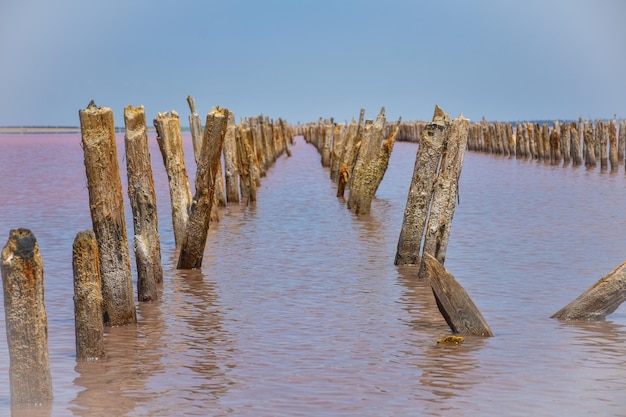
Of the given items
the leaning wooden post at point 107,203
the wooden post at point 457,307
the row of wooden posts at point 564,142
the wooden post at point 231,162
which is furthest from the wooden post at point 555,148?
the leaning wooden post at point 107,203

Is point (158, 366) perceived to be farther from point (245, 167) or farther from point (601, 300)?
point (245, 167)

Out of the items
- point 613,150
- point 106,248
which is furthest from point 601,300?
point 613,150

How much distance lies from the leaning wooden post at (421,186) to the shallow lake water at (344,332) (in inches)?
13.5

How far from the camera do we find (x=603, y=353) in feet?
23.0

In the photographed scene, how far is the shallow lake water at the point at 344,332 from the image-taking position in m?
5.94

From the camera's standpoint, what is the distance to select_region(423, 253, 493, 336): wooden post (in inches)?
296

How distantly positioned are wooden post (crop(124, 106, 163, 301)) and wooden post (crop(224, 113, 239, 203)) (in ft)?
27.7

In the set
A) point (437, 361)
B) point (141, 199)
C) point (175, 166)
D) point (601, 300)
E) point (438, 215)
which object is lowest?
point (437, 361)

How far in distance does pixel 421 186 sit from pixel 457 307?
3408 millimetres

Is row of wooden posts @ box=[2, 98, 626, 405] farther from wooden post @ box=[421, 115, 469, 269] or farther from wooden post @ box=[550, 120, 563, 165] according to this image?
wooden post @ box=[550, 120, 563, 165]

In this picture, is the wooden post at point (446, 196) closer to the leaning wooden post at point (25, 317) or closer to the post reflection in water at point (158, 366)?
the post reflection in water at point (158, 366)

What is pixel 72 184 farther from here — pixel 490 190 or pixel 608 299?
pixel 608 299

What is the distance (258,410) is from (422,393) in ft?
3.17

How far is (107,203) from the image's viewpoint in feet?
25.4
